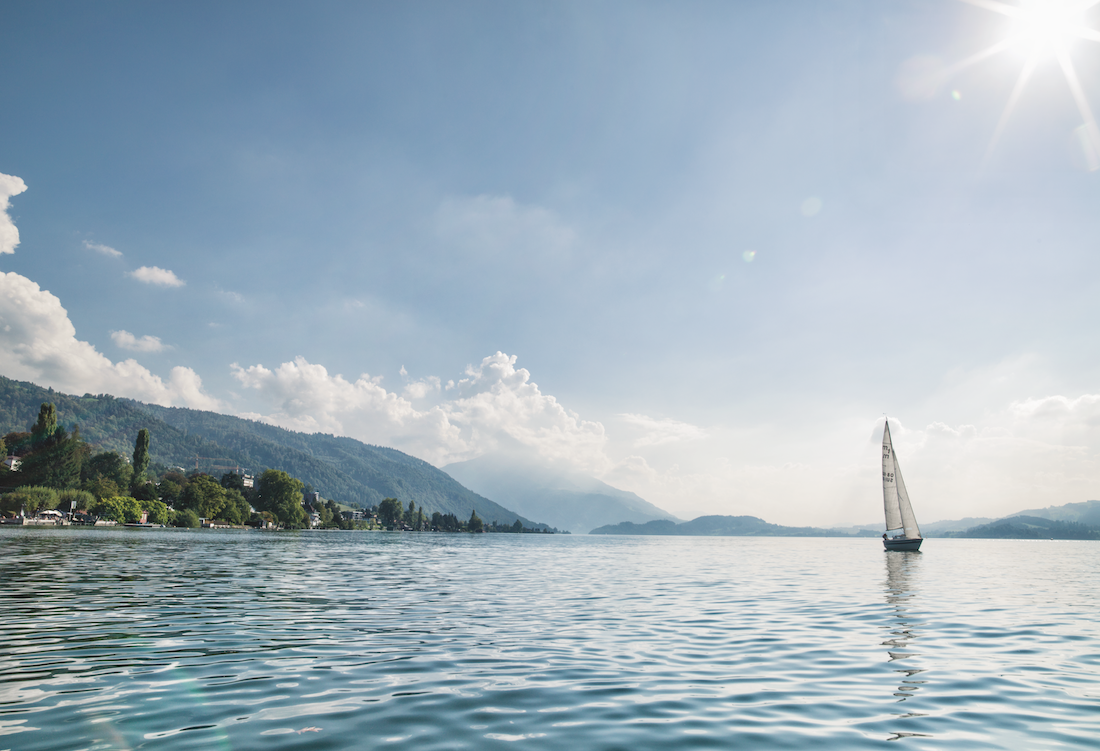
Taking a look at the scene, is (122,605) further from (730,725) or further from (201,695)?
(730,725)

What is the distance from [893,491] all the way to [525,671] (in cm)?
9790

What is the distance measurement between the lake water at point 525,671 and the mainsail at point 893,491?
68.1 meters

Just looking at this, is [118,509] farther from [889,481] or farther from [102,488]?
[889,481]

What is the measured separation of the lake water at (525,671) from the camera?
10000mm

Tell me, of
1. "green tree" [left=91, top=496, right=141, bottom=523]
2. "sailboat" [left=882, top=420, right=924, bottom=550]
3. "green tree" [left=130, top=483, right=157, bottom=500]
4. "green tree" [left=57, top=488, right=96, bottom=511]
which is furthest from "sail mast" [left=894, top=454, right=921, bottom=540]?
"green tree" [left=130, top=483, right=157, bottom=500]

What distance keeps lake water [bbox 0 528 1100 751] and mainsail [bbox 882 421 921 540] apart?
68.1 meters

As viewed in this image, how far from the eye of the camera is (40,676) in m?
12.8

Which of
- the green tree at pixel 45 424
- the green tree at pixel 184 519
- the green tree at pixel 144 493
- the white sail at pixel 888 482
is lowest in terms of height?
the green tree at pixel 184 519

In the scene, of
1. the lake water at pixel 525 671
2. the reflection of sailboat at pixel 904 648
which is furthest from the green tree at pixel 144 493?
the reflection of sailboat at pixel 904 648

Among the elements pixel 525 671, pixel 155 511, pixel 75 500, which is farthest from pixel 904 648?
pixel 155 511

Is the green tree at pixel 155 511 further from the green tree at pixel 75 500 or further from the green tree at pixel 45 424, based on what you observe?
the green tree at pixel 45 424

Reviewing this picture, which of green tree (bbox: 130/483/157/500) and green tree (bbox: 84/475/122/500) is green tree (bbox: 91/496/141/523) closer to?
green tree (bbox: 84/475/122/500)

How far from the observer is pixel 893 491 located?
94250 millimetres

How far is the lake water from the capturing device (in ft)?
32.8
